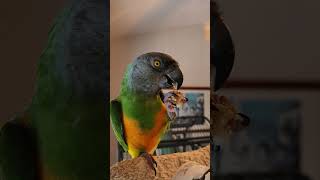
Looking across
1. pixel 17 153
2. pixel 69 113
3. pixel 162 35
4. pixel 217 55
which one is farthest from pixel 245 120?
pixel 17 153

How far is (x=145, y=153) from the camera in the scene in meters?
0.79

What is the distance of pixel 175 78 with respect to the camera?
768 millimetres

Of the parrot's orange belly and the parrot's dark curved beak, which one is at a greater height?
the parrot's dark curved beak

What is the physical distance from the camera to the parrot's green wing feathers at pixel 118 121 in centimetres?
81

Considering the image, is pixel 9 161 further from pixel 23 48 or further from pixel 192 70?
pixel 192 70

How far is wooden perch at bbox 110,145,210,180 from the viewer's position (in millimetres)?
755

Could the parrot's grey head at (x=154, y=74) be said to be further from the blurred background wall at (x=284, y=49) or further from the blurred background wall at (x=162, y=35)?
the blurred background wall at (x=284, y=49)

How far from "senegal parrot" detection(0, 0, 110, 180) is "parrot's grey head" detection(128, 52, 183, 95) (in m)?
0.07

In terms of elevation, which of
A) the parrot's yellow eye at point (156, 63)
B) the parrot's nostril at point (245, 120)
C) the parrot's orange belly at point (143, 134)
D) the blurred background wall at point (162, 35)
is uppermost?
the blurred background wall at point (162, 35)

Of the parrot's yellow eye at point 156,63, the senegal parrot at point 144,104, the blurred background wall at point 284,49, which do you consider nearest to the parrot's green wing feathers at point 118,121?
the senegal parrot at point 144,104

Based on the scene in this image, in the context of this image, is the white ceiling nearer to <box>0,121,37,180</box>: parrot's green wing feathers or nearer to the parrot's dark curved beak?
the parrot's dark curved beak

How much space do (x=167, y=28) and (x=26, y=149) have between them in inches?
16.5

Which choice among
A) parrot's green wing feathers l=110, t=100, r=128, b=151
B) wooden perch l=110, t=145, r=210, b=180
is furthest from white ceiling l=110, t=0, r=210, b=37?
wooden perch l=110, t=145, r=210, b=180

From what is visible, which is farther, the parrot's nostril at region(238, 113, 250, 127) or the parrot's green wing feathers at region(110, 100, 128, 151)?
the parrot's green wing feathers at region(110, 100, 128, 151)
